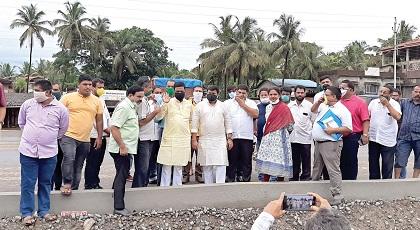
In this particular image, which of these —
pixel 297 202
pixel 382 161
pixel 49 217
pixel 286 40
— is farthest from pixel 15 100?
pixel 297 202

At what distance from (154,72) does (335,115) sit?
46564 mm

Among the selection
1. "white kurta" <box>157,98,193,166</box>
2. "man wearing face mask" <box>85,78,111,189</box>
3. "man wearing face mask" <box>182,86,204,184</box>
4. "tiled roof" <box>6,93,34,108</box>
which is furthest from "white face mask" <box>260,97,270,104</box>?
"tiled roof" <box>6,93,34,108</box>

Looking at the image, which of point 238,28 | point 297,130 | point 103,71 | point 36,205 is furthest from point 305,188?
point 103,71

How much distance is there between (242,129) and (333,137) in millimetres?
1459

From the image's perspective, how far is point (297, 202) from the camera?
109 inches

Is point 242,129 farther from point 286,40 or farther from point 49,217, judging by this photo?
point 286,40

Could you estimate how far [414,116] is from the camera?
689 cm

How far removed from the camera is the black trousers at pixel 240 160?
702cm

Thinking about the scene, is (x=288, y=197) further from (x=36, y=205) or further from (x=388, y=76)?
(x=388, y=76)

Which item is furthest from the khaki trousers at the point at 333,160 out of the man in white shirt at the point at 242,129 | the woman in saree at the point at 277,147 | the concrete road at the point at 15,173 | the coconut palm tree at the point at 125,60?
the coconut palm tree at the point at 125,60

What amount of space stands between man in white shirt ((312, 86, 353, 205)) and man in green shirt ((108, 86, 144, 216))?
2.57m

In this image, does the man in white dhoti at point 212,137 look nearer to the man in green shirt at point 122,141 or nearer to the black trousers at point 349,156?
the man in green shirt at point 122,141

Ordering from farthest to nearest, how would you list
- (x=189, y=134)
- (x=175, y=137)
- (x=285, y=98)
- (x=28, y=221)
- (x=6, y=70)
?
1. (x=6, y=70)
2. (x=285, y=98)
3. (x=189, y=134)
4. (x=175, y=137)
5. (x=28, y=221)

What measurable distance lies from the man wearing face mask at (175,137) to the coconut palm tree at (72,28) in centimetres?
4366
